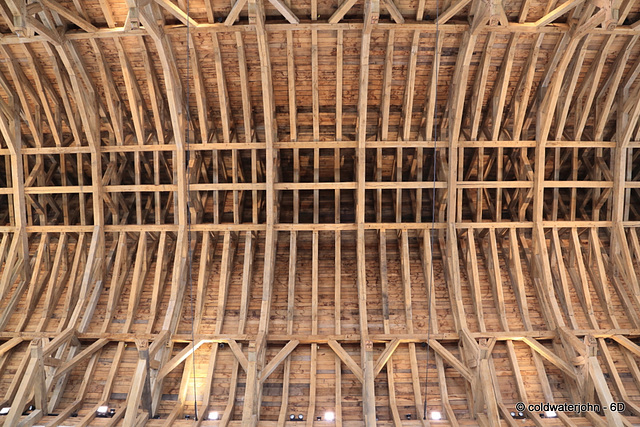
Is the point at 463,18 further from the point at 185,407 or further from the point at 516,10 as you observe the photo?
the point at 185,407

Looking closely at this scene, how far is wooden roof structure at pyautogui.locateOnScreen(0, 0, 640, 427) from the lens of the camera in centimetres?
927

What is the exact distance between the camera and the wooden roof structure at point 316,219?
30.4 ft

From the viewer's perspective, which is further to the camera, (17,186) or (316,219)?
(316,219)

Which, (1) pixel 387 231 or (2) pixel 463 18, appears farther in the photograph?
(1) pixel 387 231

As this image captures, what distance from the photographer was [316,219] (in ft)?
37.0

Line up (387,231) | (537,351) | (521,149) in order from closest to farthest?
(537,351)
(521,149)
(387,231)

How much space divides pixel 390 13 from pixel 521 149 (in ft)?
16.8

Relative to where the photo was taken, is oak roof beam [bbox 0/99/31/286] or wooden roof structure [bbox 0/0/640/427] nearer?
wooden roof structure [bbox 0/0/640/427]

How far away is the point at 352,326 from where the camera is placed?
1053cm

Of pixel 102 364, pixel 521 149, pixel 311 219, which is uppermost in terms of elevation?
pixel 521 149

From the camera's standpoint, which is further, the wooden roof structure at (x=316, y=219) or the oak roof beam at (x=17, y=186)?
the oak roof beam at (x=17, y=186)

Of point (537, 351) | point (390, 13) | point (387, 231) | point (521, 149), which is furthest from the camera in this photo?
point (387, 231)

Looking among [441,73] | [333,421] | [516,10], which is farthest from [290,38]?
[333,421]

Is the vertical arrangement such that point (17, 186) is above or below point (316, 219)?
above
